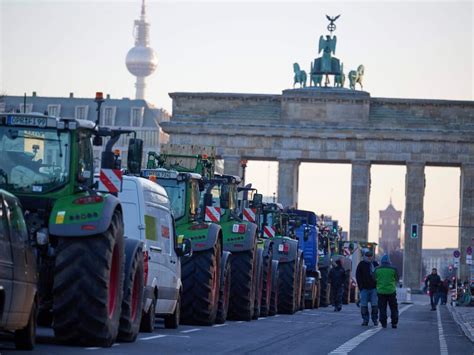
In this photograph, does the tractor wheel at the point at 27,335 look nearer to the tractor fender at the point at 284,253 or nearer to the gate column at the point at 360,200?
the tractor fender at the point at 284,253

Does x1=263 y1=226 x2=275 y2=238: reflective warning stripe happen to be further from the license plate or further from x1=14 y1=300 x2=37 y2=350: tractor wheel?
x1=14 y1=300 x2=37 y2=350: tractor wheel

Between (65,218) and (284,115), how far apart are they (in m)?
98.7

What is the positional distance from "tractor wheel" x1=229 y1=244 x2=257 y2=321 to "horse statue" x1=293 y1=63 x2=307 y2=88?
8684 centimetres

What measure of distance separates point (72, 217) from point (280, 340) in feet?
23.6

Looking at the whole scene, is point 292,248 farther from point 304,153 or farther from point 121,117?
point 121,117

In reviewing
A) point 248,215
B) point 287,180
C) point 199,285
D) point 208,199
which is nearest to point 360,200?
point 287,180

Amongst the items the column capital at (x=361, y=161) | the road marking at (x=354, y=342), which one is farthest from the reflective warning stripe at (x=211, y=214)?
the column capital at (x=361, y=161)

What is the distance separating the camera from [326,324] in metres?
33.9

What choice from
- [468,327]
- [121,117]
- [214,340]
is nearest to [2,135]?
[214,340]

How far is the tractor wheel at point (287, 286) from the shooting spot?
38.5 metres

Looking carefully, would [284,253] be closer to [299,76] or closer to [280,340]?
[280,340]

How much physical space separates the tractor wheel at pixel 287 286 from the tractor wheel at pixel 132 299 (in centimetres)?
1834

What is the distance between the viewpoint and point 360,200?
116375 millimetres

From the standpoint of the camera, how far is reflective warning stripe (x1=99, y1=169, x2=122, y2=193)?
59.7 ft
